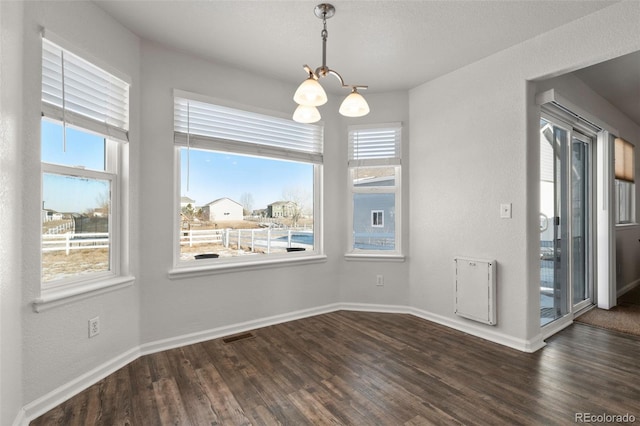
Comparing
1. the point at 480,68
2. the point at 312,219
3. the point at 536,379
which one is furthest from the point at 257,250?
the point at 480,68

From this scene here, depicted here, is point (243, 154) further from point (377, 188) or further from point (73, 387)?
point (73, 387)

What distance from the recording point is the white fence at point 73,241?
2148 millimetres

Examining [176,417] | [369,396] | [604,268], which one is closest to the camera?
[176,417]

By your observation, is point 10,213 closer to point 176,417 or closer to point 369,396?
point 176,417

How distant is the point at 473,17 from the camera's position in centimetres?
240

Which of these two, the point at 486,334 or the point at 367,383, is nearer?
the point at 367,383

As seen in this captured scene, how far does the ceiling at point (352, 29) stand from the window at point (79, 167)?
592mm

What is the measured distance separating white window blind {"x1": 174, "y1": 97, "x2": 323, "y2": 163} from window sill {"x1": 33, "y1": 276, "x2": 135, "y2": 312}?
1.30 m

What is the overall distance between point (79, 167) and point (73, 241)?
55cm

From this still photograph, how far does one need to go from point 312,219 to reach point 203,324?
1.71m

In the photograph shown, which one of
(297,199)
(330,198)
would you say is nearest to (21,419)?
(297,199)

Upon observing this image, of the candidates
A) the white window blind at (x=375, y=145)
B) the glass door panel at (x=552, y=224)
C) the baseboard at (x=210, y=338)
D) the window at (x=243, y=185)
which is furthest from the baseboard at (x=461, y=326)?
the white window blind at (x=375, y=145)

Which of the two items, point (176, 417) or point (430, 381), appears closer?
point (176, 417)

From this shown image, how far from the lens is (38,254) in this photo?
196 cm
